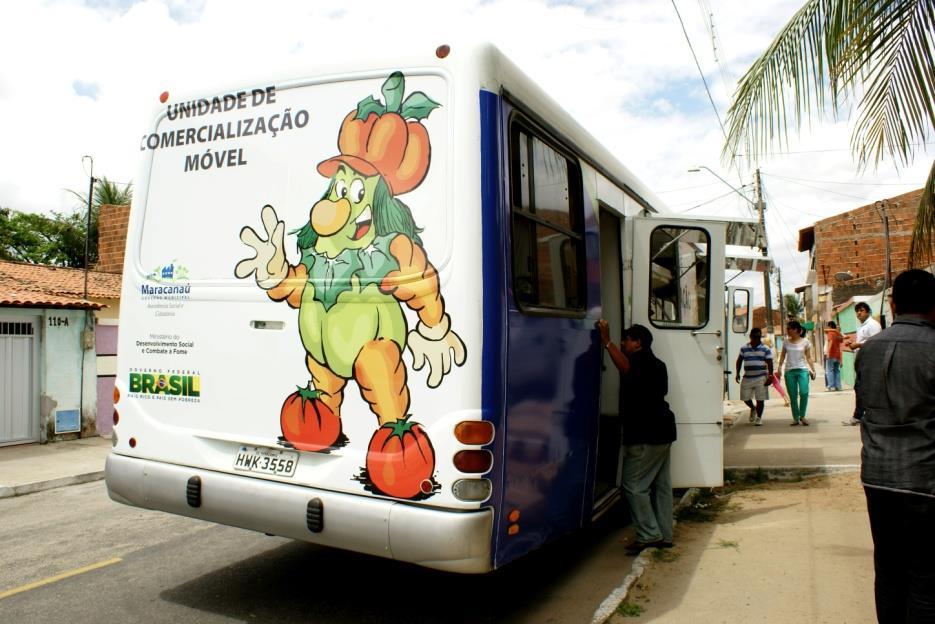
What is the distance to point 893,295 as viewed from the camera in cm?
353

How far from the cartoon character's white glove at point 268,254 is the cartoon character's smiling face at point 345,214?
23 cm

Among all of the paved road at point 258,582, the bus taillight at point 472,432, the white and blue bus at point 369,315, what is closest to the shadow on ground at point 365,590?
the paved road at point 258,582

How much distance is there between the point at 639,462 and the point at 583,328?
127 centimetres

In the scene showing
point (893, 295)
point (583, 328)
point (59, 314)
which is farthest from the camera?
point (59, 314)

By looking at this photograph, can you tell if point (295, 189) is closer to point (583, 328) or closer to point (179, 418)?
point (179, 418)

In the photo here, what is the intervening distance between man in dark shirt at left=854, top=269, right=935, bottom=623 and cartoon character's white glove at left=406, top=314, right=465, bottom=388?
1905 millimetres

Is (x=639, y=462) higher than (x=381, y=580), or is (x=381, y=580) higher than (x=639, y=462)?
(x=639, y=462)

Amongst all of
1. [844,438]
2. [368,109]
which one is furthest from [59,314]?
Answer: [844,438]

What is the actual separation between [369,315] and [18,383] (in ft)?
36.6

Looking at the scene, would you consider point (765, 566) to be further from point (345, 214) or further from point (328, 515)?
point (345, 214)

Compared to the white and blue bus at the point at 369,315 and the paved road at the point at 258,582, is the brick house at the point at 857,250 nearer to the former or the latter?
the paved road at the point at 258,582

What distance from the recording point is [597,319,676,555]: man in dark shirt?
17.5ft

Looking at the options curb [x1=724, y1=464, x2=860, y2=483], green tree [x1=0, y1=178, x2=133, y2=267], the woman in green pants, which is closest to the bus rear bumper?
curb [x1=724, y1=464, x2=860, y2=483]

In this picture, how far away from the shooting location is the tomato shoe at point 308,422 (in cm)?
388
